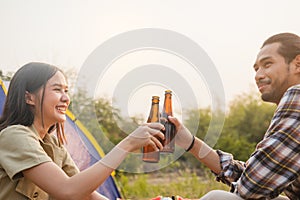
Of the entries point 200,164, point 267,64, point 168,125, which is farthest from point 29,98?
point 200,164

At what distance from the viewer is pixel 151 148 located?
1.74 m

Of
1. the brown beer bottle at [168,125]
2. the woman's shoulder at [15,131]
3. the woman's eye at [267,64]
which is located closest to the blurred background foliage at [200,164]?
the brown beer bottle at [168,125]

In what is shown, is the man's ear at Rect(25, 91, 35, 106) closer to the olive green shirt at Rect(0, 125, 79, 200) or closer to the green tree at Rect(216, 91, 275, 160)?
the olive green shirt at Rect(0, 125, 79, 200)

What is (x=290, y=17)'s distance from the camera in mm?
6633

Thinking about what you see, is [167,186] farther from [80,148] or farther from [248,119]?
[80,148]

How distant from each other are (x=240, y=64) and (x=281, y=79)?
489 cm

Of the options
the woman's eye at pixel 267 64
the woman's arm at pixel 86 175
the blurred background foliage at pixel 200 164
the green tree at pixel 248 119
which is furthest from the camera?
the green tree at pixel 248 119

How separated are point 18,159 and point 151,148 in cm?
46

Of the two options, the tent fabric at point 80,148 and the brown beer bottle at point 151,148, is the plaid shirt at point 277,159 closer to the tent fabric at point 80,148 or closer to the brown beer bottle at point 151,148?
the brown beer bottle at point 151,148

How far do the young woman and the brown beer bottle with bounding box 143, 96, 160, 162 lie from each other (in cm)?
8

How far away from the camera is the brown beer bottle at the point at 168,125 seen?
1.77 meters

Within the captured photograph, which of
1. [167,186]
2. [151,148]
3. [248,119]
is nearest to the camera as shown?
[151,148]

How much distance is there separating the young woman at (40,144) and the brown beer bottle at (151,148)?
0.08 metres

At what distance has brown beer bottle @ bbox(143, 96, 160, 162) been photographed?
175 centimetres
